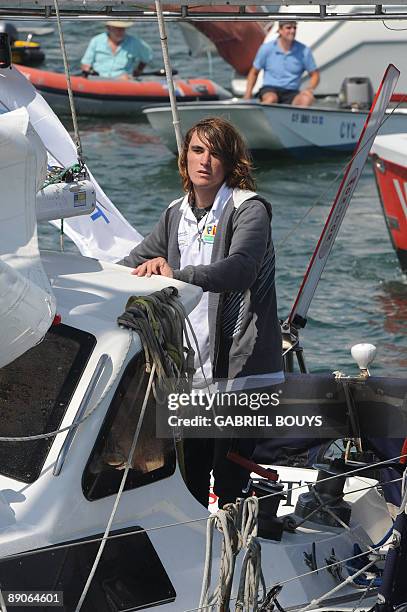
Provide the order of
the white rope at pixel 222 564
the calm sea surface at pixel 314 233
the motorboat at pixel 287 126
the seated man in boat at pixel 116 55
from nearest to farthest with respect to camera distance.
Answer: the white rope at pixel 222 564
the calm sea surface at pixel 314 233
the motorboat at pixel 287 126
the seated man in boat at pixel 116 55

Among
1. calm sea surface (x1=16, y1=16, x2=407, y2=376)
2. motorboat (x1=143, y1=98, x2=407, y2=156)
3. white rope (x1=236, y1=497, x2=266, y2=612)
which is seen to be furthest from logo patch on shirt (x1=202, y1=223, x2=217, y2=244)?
motorboat (x1=143, y1=98, x2=407, y2=156)

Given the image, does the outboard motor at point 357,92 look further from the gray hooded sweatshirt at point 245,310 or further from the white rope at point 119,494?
the white rope at point 119,494

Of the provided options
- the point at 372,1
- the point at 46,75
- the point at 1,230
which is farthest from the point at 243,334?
the point at 46,75

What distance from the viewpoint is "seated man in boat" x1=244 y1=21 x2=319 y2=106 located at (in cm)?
1591

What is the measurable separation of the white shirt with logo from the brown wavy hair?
0.05 m

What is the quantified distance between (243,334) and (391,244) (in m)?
8.17

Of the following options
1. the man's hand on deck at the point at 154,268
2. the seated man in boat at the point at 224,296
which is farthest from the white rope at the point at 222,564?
the man's hand on deck at the point at 154,268

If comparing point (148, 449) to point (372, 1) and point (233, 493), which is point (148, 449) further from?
point (372, 1)

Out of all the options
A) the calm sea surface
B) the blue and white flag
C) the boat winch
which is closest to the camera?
the boat winch

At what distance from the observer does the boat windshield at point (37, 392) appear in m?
3.51

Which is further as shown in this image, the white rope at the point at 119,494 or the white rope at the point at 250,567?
the white rope at the point at 250,567

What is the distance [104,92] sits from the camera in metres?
17.7

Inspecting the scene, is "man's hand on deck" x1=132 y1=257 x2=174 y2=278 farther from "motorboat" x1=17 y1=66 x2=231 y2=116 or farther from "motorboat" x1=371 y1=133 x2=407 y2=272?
"motorboat" x1=17 y1=66 x2=231 y2=116

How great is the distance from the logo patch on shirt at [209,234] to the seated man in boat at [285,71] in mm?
11927
